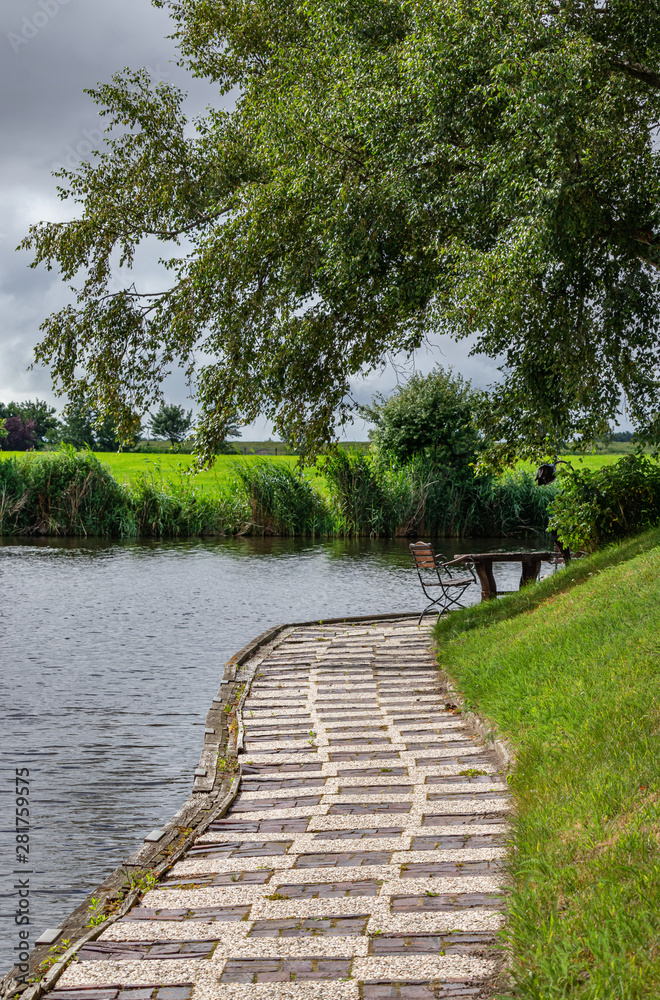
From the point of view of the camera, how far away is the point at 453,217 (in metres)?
12.3

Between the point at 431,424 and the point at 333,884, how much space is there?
30.2 meters

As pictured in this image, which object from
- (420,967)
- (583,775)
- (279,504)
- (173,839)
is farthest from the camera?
(279,504)

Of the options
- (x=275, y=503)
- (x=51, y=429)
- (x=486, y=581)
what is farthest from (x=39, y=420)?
(x=486, y=581)

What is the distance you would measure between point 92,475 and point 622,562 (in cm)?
2591

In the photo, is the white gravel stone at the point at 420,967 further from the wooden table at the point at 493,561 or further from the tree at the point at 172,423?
the tree at the point at 172,423

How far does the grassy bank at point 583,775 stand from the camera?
11.5ft

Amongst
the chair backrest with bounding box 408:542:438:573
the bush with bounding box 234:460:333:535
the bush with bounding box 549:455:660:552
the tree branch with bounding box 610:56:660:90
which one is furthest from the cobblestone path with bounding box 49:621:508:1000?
the bush with bounding box 234:460:333:535

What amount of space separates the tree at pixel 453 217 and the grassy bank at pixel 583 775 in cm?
340

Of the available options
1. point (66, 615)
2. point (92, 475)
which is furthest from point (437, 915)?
point (92, 475)

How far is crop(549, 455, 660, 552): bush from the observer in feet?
43.1

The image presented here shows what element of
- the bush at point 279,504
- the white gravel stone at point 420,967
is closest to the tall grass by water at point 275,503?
the bush at point 279,504

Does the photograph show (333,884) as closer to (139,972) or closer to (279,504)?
(139,972)

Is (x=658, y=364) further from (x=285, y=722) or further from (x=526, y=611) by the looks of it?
(x=285, y=722)

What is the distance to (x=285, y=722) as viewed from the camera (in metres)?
8.52
